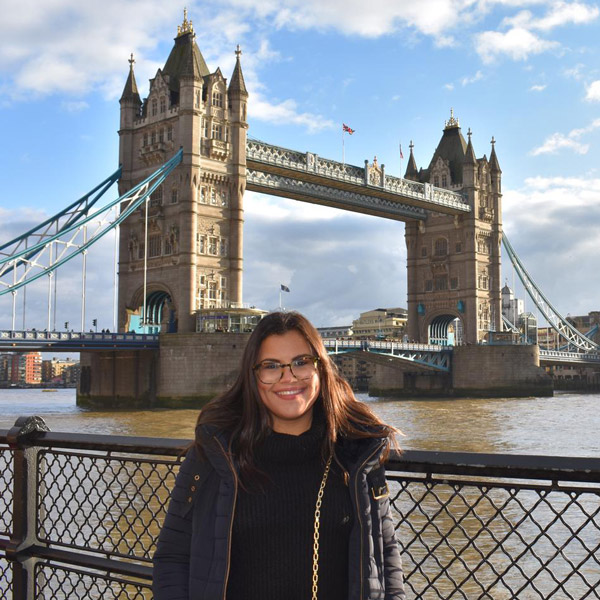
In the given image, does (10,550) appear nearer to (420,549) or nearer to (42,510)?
(42,510)

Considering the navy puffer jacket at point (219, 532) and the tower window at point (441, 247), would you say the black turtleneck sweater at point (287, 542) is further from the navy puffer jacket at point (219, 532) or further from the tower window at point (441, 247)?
the tower window at point (441, 247)

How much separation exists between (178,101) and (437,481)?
1505 inches

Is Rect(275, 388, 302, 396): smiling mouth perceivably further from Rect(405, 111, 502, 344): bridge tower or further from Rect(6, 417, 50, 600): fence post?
Rect(405, 111, 502, 344): bridge tower

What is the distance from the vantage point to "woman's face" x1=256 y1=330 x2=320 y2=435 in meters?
2.57

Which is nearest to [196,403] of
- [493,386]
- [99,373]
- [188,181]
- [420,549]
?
[99,373]

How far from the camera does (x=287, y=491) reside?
2.36 m

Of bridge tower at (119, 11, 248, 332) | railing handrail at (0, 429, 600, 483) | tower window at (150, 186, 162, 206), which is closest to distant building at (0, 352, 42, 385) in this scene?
bridge tower at (119, 11, 248, 332)

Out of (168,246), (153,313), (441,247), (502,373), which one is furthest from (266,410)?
(441,247)

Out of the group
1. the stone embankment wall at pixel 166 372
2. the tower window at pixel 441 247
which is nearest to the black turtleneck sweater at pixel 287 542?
the stone embankment wall at pixel 166 372

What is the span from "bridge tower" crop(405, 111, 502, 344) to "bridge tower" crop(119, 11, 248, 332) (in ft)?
67.1

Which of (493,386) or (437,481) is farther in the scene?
(493,386)

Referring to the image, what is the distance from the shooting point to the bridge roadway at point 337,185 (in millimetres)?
42031

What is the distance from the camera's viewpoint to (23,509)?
3547mm

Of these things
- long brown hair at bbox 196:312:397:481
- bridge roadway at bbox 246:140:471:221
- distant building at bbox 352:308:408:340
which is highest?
bridge roadway at bbox 246:140:471:221
